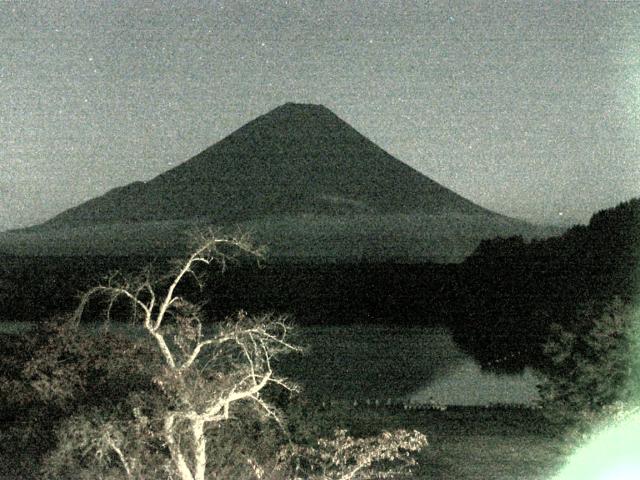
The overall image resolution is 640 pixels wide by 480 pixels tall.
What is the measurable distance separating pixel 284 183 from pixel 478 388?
130m

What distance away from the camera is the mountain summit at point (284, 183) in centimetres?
13738

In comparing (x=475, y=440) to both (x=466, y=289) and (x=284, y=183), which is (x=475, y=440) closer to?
(x=466, y=289)

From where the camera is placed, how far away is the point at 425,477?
31.8ft

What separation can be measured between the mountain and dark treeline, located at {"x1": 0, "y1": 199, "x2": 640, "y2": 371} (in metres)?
51.6

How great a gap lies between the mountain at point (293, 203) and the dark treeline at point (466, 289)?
169ft

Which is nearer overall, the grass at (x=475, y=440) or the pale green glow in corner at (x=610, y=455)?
the pale green glow in corner at (x=610, y=455)

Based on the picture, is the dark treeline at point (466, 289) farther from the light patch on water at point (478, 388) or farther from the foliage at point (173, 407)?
the foliage at point (173, 407)

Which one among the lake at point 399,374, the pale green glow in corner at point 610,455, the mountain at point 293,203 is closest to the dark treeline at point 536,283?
the lake at point 399,374

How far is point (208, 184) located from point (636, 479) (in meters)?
136

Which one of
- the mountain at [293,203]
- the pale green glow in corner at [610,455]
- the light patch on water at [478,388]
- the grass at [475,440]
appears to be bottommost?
the light patch on water at [478,388]

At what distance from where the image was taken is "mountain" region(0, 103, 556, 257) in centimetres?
11981

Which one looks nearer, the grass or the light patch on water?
the grass

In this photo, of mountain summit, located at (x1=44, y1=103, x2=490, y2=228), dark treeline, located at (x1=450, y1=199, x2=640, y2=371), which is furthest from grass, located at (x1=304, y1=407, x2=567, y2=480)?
mountain summit, located at (x1=44, y1=103, x2=490, y2=228)

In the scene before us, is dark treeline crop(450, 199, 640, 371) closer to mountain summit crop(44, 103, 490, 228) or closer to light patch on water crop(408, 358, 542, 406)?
light patch on water crop(408, 358, 542, 406)
